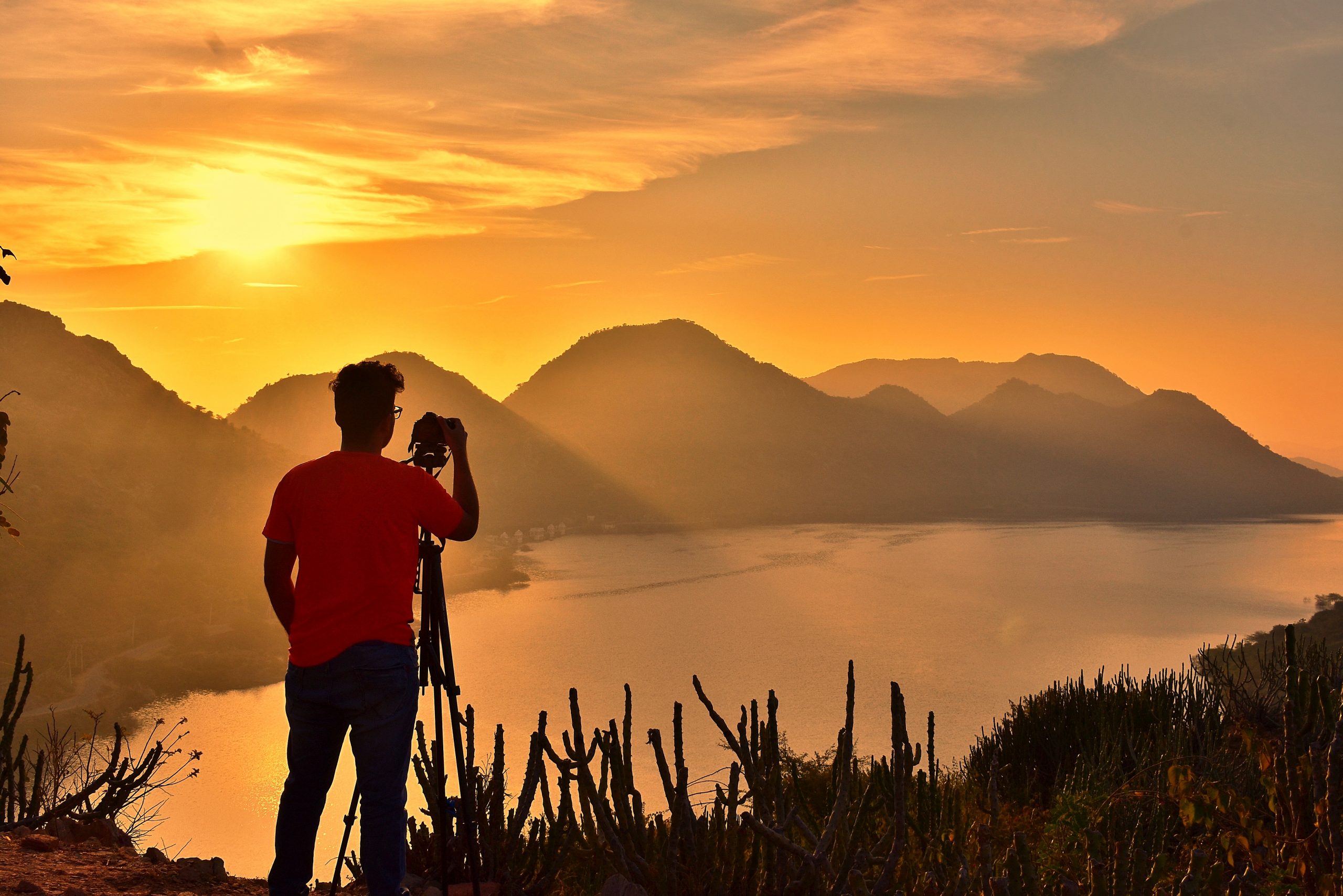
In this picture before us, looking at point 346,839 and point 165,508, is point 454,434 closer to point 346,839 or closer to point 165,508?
point 346,839

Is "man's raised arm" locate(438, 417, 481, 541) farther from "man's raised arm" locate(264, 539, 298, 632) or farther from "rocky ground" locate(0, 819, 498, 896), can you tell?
"rocky ground" locate(0, 819, 498, 896)

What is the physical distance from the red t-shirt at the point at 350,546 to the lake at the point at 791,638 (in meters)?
26.8

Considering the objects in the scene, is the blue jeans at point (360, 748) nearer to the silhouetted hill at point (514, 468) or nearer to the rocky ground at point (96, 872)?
the rocky ground at point (96, 872)

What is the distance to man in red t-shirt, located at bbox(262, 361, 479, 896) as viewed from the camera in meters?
2.69

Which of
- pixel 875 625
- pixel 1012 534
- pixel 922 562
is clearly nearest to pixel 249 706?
pixel 875 625

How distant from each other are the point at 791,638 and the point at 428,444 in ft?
225

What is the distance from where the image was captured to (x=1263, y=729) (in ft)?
18.1

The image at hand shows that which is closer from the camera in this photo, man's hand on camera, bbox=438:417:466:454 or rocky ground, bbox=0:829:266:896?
man's hand on camera, bbox=438:417:466:454

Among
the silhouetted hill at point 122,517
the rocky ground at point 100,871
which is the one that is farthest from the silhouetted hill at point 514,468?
the rocky ground at point 100,871

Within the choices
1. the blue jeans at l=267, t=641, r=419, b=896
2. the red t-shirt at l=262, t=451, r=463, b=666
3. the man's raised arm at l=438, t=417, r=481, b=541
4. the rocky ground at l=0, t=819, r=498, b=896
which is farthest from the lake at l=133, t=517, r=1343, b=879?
the red t-shirt at l=262, t=451, r=463, b=666

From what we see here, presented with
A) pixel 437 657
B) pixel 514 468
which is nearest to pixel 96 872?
pixel 437 657

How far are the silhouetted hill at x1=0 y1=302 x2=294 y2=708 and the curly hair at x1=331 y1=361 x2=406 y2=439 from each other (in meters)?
56.4

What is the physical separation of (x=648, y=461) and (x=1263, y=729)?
7353 inches

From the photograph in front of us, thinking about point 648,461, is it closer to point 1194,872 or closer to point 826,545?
point 826,545
